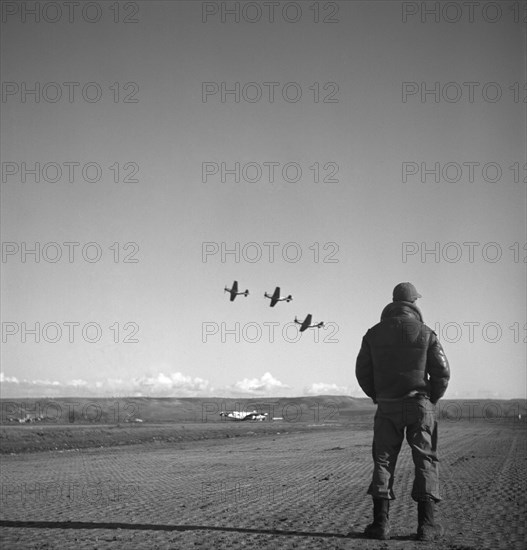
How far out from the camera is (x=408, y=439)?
26.4ft

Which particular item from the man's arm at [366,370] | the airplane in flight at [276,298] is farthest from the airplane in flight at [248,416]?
the man's arm at [366,370]

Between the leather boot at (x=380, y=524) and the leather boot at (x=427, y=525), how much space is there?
0.33 metres

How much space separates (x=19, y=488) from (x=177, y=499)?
15.6ft

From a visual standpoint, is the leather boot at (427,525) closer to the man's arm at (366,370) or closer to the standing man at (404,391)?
the standing man at (404,391)

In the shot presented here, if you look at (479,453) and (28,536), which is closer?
(28,536)

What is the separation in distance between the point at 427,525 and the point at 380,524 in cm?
47

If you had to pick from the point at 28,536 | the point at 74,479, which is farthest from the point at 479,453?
the point at 28,536

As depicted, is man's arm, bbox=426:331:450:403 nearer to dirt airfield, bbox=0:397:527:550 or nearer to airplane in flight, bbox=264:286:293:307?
dirt airfield, bbox=0:397:527:550

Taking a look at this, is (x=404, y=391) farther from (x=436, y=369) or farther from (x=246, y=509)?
(x=246, y=509)

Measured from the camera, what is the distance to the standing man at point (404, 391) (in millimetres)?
7898

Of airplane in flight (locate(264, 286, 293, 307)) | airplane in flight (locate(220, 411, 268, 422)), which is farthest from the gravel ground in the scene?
airplane in flight (locate(220, 411, 268, 422))

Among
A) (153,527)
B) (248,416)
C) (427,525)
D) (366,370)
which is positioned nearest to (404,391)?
(366,370)

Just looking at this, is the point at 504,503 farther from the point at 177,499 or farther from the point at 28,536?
the point at 28,536

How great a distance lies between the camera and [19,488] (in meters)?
14.8
